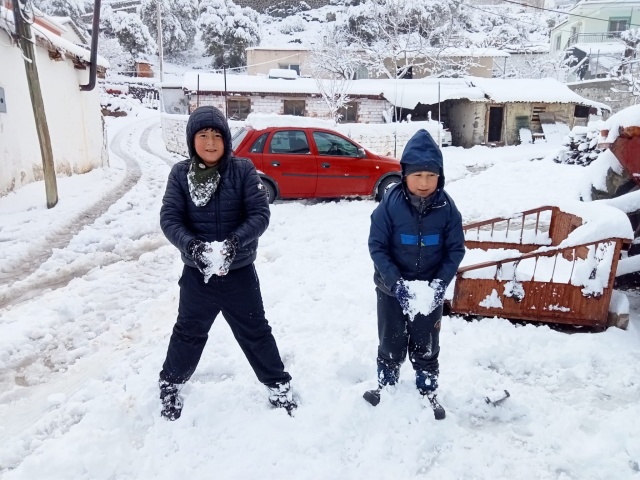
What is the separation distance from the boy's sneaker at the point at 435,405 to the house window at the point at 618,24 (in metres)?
41.6

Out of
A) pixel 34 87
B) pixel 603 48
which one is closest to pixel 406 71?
pixel 603 48

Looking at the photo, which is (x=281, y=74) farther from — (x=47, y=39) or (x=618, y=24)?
(x=618, y=24)

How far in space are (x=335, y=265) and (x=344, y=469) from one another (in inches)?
128

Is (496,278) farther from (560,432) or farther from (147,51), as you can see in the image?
(147,51)

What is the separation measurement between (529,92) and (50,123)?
64.4 ft

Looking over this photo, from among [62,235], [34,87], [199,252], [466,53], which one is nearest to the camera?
[199,252]

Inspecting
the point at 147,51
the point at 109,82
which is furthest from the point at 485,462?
the point at 147,51

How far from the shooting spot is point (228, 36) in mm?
39219

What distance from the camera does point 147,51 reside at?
39750 mm

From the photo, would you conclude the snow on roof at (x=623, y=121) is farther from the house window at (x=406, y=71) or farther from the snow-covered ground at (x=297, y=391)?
the house window at (x=406, y=71)

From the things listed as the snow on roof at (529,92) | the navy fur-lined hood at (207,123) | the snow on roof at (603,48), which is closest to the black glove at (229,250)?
the navy fur-lined hood at (207,123)

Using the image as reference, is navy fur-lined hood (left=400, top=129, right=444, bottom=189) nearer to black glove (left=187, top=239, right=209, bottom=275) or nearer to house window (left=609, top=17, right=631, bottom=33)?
black glove (left=187, top=239, right=209, bottom=275)

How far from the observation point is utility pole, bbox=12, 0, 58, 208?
7.75 m

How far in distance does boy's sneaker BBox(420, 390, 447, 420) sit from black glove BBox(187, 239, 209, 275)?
1.49 meters
